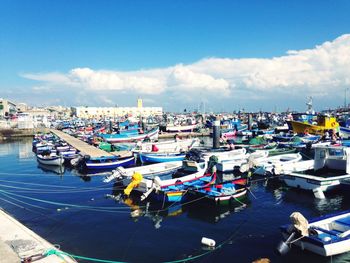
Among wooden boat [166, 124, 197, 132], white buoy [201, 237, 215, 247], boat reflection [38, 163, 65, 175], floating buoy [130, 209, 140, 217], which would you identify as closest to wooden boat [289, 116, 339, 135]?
wooden boat [166, 124, 197, 132]

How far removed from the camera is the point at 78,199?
21.7 metres

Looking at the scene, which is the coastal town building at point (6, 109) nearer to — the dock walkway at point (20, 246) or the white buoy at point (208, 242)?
the dock walkway at point (20, 246)

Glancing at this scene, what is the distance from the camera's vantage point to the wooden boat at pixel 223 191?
18266 millimetres

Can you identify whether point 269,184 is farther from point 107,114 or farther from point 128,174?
point 107,114

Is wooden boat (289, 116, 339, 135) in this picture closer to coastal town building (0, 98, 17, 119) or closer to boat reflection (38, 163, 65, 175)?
boat reflection (38, 163, 65, 175)

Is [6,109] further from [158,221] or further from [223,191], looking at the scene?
[158,221]

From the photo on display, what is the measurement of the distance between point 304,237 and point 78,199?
50.6 ft

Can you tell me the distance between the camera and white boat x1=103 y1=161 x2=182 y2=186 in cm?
2379

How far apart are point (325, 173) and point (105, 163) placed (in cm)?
2067

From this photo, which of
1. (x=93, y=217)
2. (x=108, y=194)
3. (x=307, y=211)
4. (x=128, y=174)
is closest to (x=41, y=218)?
(x=93, y=217)

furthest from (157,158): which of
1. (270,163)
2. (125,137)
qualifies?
(125,137)

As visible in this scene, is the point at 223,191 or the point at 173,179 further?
the point at 173,179

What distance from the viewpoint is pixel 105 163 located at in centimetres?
3222

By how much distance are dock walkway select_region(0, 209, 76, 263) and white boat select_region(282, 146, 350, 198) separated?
1592cm
